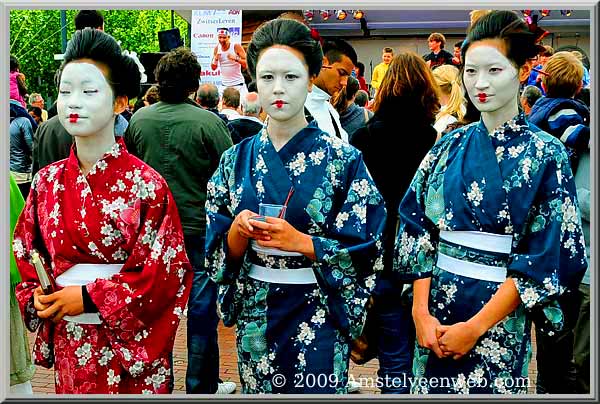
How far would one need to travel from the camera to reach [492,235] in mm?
3178

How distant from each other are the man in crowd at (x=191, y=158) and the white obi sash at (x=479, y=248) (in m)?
1.70

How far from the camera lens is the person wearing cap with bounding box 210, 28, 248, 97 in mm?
3922

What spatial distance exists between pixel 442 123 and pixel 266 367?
6.02 ft

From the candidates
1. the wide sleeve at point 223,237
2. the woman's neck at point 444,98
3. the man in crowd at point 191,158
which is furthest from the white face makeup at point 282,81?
the woman's neck at point 444,98

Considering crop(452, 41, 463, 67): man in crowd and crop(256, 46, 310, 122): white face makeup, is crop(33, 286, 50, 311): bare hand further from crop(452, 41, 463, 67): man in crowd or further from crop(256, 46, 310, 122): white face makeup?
crop(452, 41, 463, 67): man in crowd

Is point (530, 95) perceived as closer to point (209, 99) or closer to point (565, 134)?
point (565, 134)

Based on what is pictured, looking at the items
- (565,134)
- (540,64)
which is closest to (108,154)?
(565,134)

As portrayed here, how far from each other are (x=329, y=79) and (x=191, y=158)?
889 mm

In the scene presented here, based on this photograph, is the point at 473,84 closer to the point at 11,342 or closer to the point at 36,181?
the point at 36,181

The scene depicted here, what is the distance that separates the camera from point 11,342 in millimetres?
3773

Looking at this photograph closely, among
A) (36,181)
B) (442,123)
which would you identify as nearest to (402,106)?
(442,123)

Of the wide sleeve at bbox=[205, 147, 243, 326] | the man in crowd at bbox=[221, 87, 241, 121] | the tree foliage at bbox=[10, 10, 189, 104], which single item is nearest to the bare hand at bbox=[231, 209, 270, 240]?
the wide sleeve at bbox=[205, 147, 243, 326]

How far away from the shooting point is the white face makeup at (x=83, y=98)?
3312mm

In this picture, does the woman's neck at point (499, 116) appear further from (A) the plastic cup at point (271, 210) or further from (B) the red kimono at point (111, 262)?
(B) the red kimono at point (111, 262)
